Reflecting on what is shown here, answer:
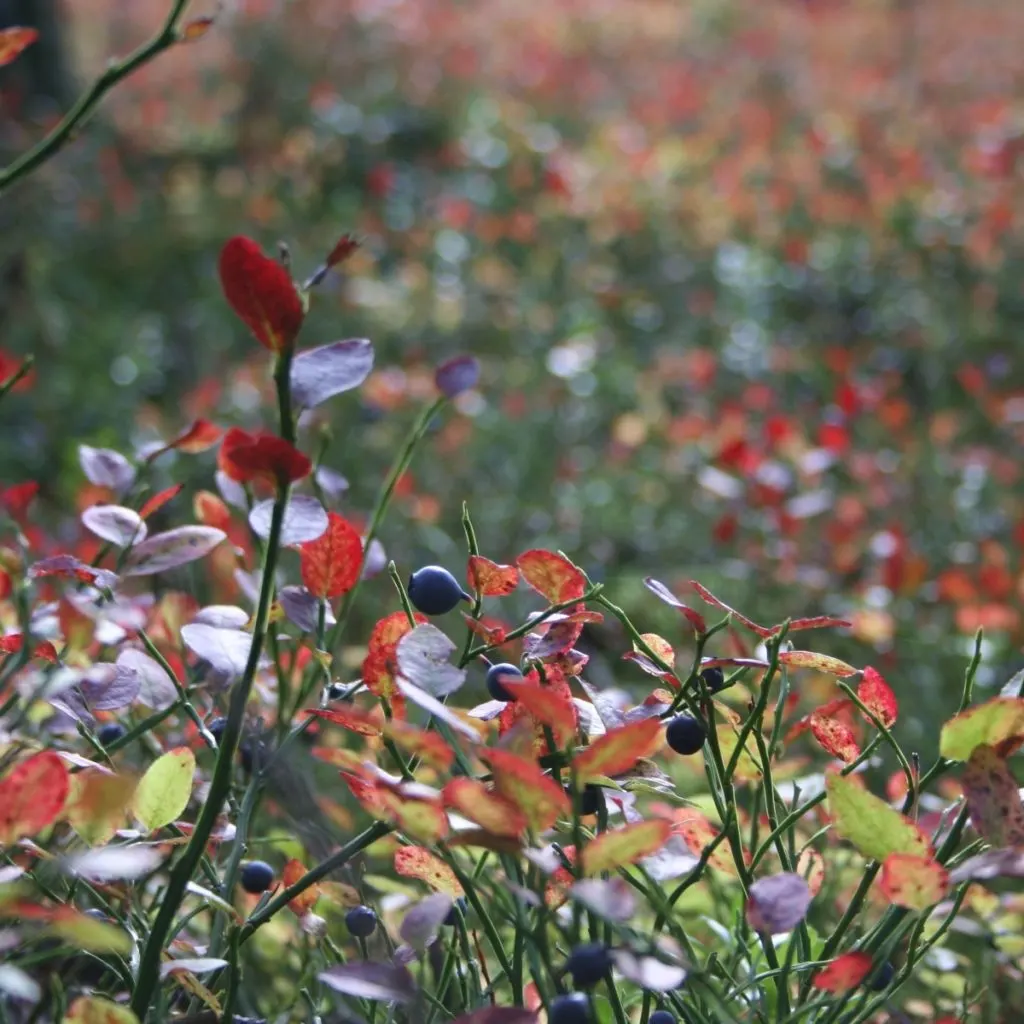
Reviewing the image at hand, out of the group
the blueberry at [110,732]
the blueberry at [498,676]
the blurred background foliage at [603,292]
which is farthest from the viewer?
the blurred background foliage at [603,292]

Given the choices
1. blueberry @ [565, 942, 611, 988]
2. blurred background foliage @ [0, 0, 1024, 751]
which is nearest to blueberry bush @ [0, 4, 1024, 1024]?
blueberry @ [565, 942, 611, 988]

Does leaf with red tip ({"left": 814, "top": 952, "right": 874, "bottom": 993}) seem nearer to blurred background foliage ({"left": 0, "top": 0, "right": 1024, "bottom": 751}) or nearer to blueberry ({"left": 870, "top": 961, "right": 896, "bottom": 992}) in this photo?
blueberry ({"left": 870, "top": 961, "right": 896, "bottom": 992})

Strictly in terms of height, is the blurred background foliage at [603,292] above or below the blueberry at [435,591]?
below

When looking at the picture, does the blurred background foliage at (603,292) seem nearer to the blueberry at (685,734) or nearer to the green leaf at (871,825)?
the blueberry at (685,734)

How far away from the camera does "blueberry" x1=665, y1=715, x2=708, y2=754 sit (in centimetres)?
93

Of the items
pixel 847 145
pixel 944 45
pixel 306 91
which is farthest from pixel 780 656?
pixel 944 45

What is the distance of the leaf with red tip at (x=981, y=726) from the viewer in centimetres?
77

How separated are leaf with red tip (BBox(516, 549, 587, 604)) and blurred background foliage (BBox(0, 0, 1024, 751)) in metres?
0.18

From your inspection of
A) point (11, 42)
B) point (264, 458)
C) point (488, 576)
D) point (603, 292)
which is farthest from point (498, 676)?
point (603, 292)

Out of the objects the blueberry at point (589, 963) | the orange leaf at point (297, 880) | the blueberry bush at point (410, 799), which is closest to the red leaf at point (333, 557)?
the blueberry bush at point (410, 799)

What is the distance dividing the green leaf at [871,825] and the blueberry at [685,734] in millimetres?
162

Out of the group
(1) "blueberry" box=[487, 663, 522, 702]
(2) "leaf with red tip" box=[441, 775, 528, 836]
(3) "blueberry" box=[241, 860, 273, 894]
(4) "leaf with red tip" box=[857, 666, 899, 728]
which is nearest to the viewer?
(2) "leaf with red tip" box=[441, 775, 528, 836]

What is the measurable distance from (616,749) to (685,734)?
216 mm

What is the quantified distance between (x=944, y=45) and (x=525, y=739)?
10977 millimetres
